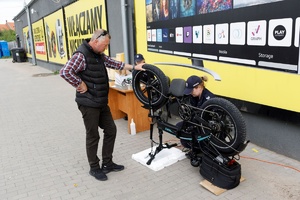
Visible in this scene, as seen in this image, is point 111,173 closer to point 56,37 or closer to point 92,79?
point 92,79

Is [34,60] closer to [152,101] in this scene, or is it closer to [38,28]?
[38,28]

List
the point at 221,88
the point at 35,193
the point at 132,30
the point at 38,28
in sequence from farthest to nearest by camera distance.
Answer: the point at 38,28 < the point at 132,30 < the point at 221,88 < the point at 35,193

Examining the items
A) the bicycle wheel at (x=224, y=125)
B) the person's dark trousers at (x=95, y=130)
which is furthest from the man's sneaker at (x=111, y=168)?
the bicycle wheel at (x=224, y=125)

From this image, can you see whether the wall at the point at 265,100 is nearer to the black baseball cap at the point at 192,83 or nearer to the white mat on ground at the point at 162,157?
the black baseball cap at the point at 192,83

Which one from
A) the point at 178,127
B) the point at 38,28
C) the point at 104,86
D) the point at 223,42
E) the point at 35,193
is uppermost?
the point at 38,28

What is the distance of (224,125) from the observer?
294cm

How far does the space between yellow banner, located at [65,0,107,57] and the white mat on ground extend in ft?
16.7

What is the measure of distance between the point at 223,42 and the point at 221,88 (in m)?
0.72

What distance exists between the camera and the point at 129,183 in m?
3.31

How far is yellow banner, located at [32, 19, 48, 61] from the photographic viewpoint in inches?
657

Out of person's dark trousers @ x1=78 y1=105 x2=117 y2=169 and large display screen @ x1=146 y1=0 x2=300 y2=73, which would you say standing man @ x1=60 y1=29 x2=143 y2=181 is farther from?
large display screen @ x1=146 y1=0 x2=300 y2=73

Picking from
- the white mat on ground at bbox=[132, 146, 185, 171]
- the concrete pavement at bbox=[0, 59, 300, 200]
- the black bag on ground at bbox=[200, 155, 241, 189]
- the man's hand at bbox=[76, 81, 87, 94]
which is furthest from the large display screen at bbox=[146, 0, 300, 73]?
the man's hand at bbox=[76, 81, 87, 94]

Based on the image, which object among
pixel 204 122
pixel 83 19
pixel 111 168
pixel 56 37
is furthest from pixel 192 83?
pixel 56 37

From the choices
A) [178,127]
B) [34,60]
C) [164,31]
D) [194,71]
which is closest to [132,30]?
[164,31]
